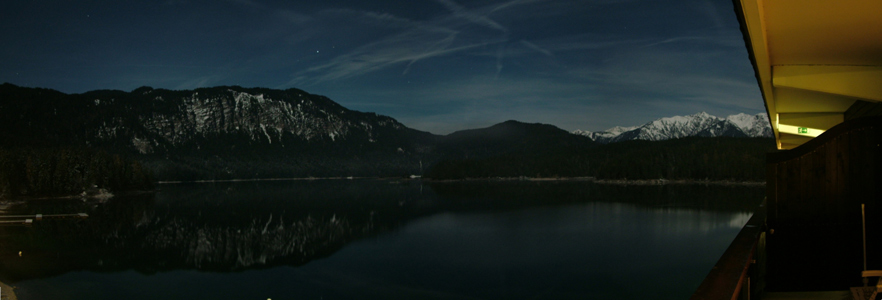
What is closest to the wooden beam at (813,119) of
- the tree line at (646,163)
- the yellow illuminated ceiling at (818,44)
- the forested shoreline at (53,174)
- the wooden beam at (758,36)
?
the yellow illuminated ceiling at (818,44)

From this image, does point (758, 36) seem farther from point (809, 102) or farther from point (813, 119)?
point (813, 119)

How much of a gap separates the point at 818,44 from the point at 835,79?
1206 mm

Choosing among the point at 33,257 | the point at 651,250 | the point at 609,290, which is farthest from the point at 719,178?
the point at 33,257

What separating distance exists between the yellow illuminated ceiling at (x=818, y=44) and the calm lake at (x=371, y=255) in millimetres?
12593

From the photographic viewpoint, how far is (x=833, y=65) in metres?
5.91

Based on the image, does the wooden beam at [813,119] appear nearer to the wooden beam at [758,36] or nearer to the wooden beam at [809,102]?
the wooden beam at [809,102]

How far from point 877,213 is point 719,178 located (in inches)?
4313

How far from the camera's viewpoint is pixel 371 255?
26.4 m

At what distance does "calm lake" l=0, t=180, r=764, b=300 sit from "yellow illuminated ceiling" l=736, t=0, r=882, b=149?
41.3 ft

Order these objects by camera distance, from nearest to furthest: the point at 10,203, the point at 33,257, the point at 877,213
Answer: the point at 877,213
the point at 33,257
the point at 10,203

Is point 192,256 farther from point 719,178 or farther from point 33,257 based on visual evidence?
point 719,178

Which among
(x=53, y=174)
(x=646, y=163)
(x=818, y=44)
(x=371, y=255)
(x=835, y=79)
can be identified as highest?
(x=646, y=163)

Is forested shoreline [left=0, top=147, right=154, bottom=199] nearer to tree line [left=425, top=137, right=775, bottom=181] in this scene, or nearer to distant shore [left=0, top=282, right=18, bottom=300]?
distant shore [left=0, top=282, right=18, bottom=300]

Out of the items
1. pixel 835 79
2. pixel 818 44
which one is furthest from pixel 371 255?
pixel 818 44
